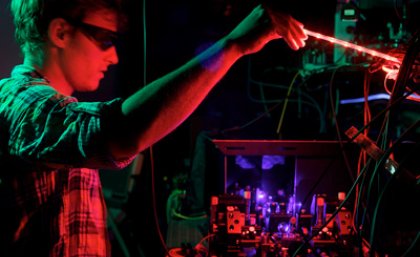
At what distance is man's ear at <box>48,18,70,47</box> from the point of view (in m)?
1.04

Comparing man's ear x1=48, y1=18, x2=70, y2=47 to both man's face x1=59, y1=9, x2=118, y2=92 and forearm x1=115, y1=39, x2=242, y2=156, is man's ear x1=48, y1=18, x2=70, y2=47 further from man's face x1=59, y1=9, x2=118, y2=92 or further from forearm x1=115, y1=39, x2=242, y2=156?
forearm x1=115, y1=39, x2=242, y2=156

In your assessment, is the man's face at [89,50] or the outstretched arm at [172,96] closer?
the outstretched arm at [172,96]

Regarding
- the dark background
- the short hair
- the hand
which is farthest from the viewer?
the dark background

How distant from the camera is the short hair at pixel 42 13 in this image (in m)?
1.04

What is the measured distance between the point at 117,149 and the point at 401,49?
101 centimetres

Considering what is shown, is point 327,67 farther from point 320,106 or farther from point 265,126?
Answer: point 320,106

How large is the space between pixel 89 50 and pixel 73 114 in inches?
14.7

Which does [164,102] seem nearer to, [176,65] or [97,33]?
[97,33]

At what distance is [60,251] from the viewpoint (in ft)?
3.71

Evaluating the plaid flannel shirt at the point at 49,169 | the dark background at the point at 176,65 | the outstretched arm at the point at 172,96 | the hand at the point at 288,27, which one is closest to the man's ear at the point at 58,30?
the plaid flannel shirt at the point at 49,169

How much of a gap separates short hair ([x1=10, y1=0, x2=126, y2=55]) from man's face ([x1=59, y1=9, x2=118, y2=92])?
0.07 feet

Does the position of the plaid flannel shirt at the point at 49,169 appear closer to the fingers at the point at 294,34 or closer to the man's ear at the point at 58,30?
the man's ear at the point at 58,30

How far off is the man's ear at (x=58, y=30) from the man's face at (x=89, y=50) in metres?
→ 0.02

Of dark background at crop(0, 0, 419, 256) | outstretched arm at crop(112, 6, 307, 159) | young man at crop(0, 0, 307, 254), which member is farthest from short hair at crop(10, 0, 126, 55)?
dark background at crop(0, 0, 419, 256)
